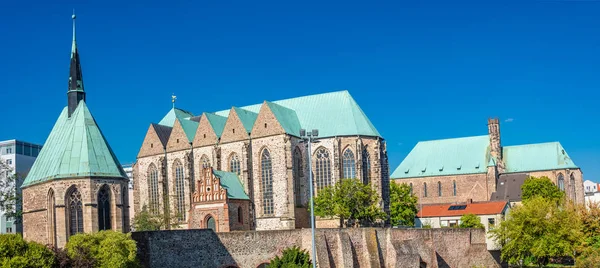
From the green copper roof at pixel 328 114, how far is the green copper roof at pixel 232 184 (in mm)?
7373

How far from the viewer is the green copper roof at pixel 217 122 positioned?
7594 cm

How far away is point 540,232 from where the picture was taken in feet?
211

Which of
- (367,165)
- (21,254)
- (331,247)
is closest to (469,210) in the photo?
(367,165)

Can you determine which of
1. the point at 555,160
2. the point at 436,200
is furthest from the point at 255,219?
the point at 555,160

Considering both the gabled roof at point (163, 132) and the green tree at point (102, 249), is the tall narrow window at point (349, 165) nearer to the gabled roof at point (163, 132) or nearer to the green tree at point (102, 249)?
the gabled roof at point (163, 132)

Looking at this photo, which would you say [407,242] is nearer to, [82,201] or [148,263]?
[148,263]

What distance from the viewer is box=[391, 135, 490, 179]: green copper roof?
354 ft

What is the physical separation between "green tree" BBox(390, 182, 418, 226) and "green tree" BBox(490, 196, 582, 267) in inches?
681

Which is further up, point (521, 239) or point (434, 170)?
point (434, 170)

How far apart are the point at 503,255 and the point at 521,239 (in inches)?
121

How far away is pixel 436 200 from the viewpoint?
361 ft

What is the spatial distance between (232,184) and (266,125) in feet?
23.5

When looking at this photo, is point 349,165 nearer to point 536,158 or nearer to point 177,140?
point 177,140

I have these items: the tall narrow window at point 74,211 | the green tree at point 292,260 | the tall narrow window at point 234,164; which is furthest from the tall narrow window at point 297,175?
the tall narrow window at point 74,211
